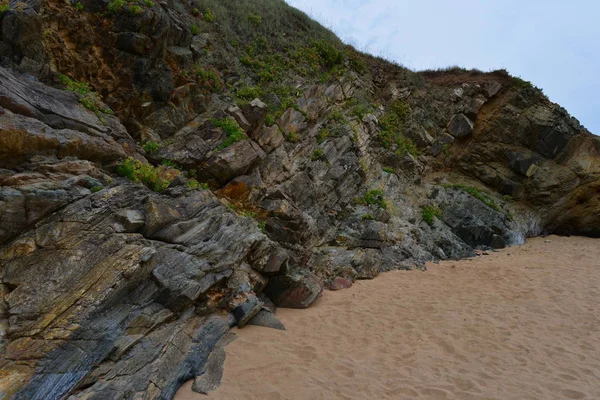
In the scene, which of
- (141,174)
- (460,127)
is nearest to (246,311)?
(141,174)

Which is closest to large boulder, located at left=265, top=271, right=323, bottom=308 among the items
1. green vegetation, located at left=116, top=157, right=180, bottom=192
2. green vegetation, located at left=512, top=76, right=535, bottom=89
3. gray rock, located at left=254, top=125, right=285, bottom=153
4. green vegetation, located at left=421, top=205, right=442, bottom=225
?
green vegetation, located at left=116, top=157, right=180, bottom=192

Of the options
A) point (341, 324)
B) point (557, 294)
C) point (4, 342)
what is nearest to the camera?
point (4, 342)

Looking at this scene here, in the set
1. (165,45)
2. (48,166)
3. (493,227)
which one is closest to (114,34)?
(165,45)

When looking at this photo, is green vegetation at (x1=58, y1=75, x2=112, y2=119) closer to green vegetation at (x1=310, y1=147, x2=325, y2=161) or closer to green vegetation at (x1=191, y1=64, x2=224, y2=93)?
green vegetation at (x1=191, y1=64, x2=224, y2=93)

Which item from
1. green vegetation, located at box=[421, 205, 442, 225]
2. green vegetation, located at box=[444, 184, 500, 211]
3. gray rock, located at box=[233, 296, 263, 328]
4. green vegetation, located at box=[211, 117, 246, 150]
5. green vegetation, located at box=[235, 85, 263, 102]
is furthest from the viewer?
green vegetation, located at box=[444, 184, 500, 211]

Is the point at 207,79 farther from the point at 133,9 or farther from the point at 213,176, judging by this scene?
the point at 213,176

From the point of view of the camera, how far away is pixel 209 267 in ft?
24.7

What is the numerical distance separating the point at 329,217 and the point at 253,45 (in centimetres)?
898

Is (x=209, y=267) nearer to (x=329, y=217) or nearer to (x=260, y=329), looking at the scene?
(x=260, y=329)

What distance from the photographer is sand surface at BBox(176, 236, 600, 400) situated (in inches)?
230

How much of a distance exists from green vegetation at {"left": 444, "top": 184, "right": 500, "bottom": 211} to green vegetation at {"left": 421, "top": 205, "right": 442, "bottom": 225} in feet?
6.99

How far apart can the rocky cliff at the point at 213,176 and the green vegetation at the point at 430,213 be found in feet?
0.42

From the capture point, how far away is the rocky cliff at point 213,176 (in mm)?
5609

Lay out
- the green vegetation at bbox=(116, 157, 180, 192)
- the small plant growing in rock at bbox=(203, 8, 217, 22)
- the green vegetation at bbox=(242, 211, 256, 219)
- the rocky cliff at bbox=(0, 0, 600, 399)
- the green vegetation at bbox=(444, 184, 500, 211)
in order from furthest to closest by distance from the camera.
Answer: the green vegetation at bbox=(444, 184, 500, 211)
the small plant growing in rock at bbox=(203, 8, 217, 22)
the green vegetation at bbox=(242, 211, 256, 219)
the green vegetation at bbox=(116, 157, 180, 192)
the rocky cliff at bbox=(0, 0, 600, 399)
